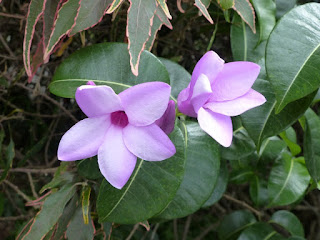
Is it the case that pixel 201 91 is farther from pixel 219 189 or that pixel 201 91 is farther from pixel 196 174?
pixel 219 189

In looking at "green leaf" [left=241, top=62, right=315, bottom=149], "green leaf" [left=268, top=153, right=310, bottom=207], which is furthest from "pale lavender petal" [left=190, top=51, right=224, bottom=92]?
"green leaf" [left=268, top=153, right=310, bottom=207]

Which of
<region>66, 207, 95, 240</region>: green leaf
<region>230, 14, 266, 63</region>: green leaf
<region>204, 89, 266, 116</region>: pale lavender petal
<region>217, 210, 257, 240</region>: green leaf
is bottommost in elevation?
<region>217, 210, 257, 240</region>: green leaf

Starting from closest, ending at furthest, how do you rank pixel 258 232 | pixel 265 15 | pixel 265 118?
pixel 265 118
pixel 265 15
pixel 258 232

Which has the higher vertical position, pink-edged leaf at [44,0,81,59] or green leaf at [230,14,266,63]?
→ pink-edged leaf at [44,0,81,59]

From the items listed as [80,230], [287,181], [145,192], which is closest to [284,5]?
[287,181]

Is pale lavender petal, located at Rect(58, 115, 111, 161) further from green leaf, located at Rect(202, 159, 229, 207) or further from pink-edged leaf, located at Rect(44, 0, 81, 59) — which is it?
green leaf, located at Rect(202, 159, 229, 207)

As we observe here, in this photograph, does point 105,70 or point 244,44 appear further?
point 244,44
